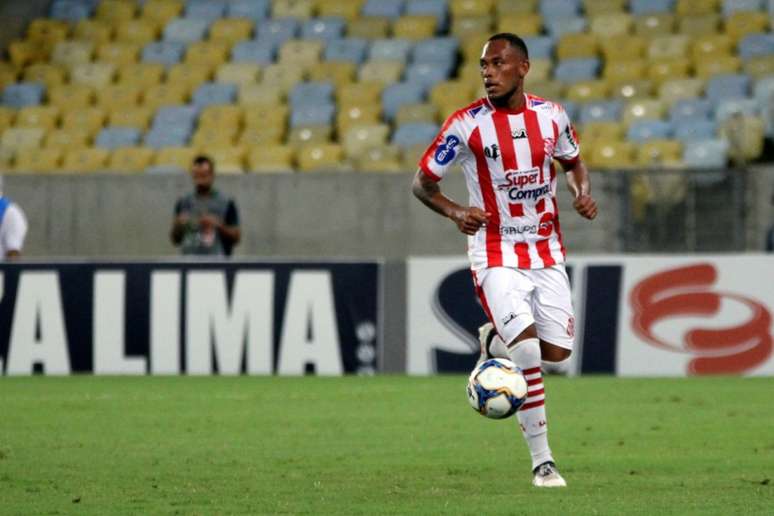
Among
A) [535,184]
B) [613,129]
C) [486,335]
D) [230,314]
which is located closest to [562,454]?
[486,335]

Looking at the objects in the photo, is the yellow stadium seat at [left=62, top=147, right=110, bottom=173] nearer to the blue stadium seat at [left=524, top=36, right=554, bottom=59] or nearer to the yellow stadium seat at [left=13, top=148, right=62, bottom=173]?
the yellow stadium seat at [left=13, top=148, right=62, bottom=173]

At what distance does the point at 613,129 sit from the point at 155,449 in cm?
1140

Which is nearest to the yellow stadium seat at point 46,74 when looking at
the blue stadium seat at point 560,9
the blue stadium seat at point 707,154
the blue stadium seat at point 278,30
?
the blue stadium seat at point 278,30

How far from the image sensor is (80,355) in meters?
15.5

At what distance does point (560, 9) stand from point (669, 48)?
179 cm

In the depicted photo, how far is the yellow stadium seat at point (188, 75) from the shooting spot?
22.4 metres

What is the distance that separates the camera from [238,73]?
2239 cm

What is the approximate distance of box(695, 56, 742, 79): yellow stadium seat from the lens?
66.6ft

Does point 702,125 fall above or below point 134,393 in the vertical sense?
above

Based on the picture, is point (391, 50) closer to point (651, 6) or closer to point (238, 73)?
point (238, 73)

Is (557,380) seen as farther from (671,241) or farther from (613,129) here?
(613,129)

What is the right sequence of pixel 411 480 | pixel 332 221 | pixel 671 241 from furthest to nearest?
pixel 332 221, pixel 671 241, pixel 411 480

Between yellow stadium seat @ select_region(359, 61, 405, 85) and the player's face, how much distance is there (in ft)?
45.4

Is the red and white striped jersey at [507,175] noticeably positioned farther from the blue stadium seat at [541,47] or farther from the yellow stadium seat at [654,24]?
the yellow stadium seat at [654,24]
